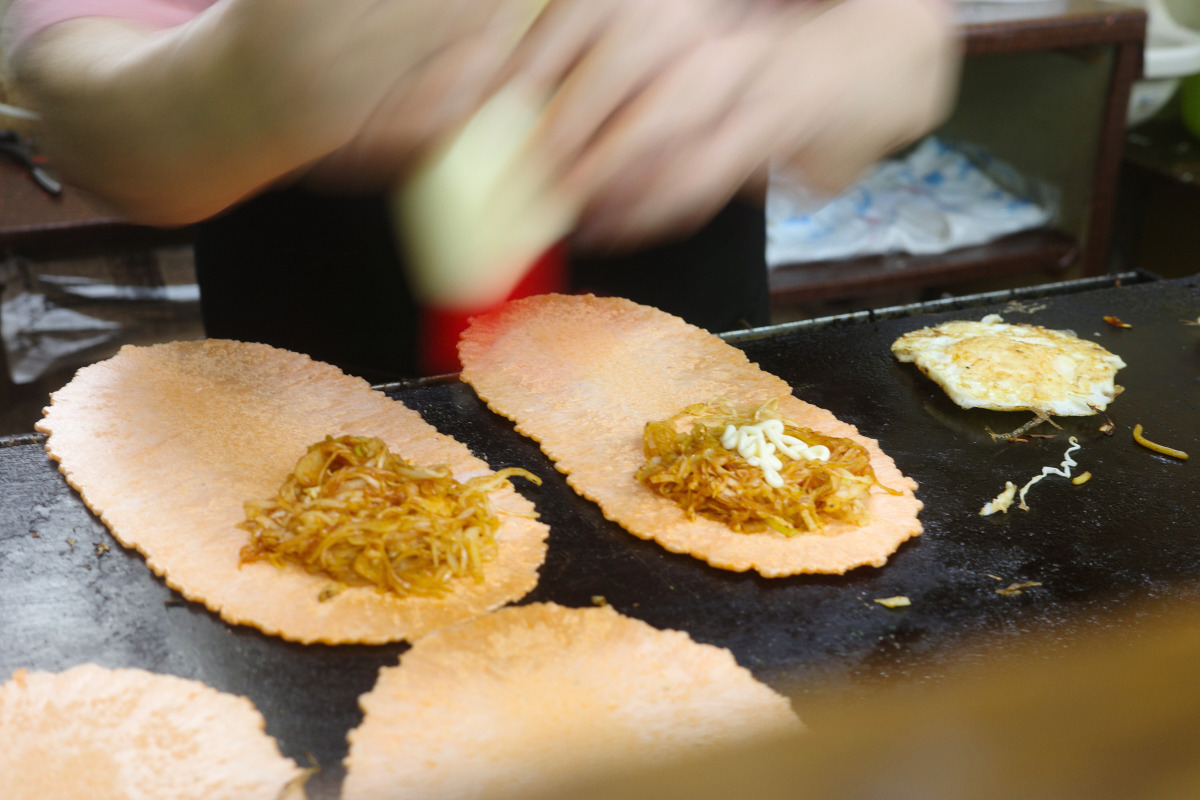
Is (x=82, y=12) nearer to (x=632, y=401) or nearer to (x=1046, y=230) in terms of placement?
(x=632, y=401)

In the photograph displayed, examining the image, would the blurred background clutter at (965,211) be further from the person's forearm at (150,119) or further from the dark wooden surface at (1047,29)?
the person's forearm at (150,119)

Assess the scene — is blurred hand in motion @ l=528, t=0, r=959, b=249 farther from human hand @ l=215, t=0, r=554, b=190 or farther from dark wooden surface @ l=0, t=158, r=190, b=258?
dark wooden surface @ l=0, t=158, r=190, b=258

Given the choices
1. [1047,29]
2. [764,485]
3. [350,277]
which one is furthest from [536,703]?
[1047,29]

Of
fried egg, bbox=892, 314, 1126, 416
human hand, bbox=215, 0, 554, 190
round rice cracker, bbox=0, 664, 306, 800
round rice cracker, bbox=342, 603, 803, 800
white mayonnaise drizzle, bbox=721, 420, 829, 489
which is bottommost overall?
fried egg, bbox=892, 314, 1126, 416

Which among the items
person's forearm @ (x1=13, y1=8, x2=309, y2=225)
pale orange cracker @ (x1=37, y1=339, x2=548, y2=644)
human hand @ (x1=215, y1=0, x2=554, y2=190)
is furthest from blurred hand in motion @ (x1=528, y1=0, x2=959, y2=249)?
pale orange cracker @ (x1=37, y1=339, x2=548, y2=644)

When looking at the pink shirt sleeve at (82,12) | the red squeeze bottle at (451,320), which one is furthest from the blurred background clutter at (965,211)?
the pink shirt sleeve at (82,12)

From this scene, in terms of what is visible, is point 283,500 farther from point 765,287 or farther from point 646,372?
point 765,287
